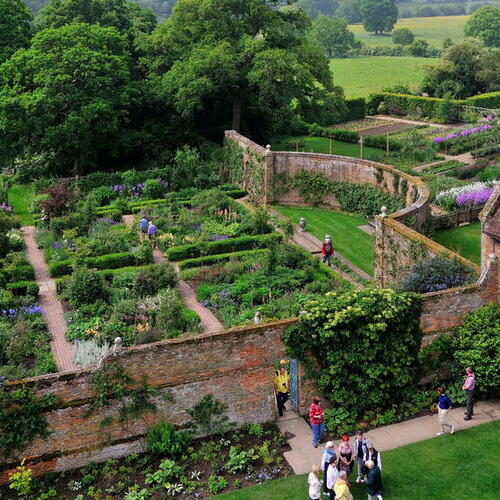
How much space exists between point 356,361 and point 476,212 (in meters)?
16.2

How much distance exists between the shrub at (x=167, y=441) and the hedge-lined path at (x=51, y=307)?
16.3ft

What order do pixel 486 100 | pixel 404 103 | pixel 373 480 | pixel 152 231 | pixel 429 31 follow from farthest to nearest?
1. pixel 429 31
2. pixel 404 103
3. pixel 486 100
4. pixel 152 231
5. pixel 373 480

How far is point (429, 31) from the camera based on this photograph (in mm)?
141875

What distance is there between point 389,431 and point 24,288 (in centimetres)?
1418

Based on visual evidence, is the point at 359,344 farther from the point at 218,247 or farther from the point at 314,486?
the point at 218,247

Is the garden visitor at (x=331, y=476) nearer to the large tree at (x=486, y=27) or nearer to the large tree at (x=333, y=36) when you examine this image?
the large tree at (x=333, y=36)

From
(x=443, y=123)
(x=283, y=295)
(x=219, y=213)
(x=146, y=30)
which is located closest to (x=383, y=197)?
(x=219, y=213)

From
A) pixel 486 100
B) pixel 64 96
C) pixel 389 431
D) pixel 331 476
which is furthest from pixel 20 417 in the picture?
pixel 486 100

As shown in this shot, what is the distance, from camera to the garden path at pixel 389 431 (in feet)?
47.3

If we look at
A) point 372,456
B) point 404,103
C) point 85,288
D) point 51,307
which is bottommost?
point 51,307

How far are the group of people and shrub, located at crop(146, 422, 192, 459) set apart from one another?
308 centimetres

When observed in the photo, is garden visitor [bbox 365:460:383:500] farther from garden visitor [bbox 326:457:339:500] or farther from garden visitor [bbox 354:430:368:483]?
garden visitor [bbox 354:430:368:483]

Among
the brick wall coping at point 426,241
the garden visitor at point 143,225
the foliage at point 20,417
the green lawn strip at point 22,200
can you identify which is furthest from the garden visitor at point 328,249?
the green lawn strip at point 22,200

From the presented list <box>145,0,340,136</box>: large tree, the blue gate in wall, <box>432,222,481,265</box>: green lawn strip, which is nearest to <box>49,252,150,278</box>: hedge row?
the blue gate in wall
